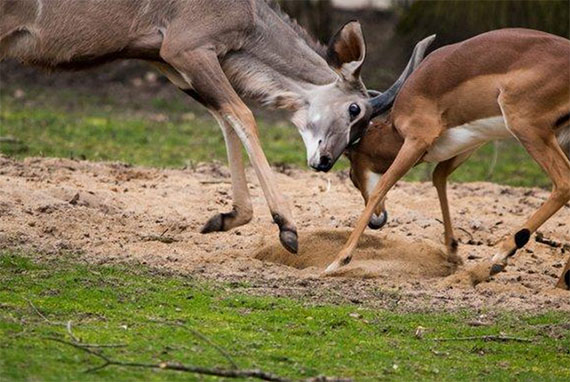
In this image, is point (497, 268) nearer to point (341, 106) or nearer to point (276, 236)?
point (341, 106)

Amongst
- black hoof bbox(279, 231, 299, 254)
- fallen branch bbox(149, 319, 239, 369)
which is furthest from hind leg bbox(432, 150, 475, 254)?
fallen branch bbox(149, 319, 239, 369)

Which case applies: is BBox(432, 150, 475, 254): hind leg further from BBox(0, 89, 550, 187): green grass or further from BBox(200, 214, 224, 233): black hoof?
BBox(0, 89, 550, 187): green grass

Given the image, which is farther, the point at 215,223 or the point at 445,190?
the point at 445,190

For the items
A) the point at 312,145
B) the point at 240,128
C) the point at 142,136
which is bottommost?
the point at 142,136

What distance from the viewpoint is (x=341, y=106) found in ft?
31.3

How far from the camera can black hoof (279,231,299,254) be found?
8.74 meters

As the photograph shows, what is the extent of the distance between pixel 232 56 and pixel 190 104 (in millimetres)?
8701

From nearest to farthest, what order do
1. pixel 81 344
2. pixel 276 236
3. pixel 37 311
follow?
1. pixel 81 344
2. pixel 37 311
3. pixel 276 236

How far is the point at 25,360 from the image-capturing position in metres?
6.14

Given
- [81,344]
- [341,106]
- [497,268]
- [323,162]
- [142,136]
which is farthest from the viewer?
[142,136]

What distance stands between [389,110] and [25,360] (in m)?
4.37

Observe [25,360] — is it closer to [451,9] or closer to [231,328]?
[231,328]

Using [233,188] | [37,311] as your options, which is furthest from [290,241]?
[37,311]

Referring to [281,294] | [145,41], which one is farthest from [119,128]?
[281,294]
